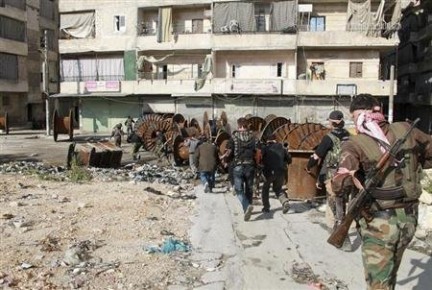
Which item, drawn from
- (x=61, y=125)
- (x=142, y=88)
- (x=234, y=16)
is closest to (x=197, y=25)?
(x=234, y=16)

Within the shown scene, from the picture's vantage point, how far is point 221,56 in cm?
3231

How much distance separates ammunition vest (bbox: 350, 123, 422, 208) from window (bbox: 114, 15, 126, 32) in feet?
106

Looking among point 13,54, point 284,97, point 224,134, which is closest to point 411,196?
point 224,134

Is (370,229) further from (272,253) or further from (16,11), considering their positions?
(16,11)

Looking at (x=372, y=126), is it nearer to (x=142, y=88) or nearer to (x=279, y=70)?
(x=279, y=70)

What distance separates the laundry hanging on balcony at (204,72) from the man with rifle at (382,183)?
28349 millimetres

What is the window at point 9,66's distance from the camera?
4016 cm

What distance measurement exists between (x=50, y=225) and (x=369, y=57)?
26749 millimetres

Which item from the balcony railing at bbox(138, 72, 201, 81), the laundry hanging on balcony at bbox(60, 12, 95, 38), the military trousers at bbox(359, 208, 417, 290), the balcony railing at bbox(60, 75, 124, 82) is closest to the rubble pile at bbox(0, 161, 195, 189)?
the military trousers at bbox(359, 208, 417, 290)

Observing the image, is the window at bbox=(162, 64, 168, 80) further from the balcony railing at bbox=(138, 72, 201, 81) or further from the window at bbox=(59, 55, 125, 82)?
the window at bbox=(59, 55, 125, 82)

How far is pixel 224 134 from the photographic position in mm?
14008

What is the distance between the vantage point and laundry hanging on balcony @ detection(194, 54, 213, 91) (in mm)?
31812

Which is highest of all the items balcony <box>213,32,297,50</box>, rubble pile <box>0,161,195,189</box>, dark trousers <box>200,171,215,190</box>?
balcony <box>213,32,297,50</box>

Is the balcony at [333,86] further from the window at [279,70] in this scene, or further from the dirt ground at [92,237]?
the dirt ground at [92,237]
